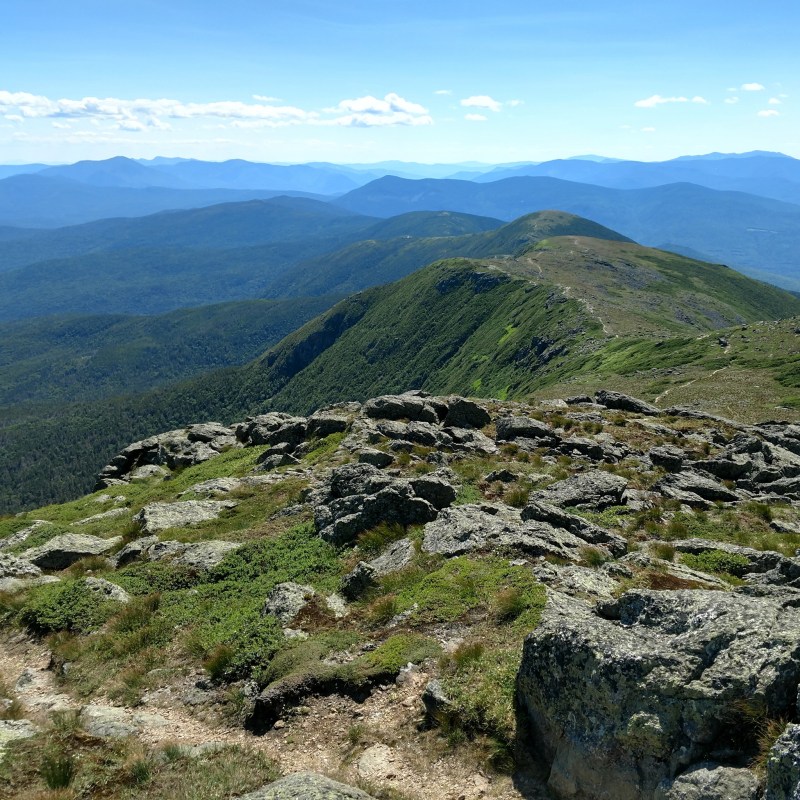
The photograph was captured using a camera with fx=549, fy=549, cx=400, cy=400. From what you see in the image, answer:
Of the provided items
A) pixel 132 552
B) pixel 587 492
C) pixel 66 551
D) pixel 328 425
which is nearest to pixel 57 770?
pixel 132 552

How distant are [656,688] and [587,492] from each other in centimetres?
1720

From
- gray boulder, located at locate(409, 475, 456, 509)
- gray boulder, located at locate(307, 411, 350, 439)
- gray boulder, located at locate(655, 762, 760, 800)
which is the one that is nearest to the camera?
gray boulder, located at locate(655, 762, 760, 800)

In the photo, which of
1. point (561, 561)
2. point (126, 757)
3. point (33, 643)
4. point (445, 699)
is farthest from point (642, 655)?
point (33, 643)

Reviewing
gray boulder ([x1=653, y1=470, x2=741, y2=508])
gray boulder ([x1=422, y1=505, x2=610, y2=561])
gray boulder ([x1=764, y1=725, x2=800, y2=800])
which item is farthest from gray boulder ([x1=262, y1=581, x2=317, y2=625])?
gray boulder ([x1=653, y1=470, x2=741, y2=508])

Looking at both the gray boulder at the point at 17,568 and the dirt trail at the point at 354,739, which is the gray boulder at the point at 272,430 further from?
the dirt trail at the point at 354,739

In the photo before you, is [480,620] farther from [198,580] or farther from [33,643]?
[33,643]

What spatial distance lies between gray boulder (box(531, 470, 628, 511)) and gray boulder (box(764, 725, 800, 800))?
1709cm

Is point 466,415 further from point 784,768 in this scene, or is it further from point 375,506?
point 784,768

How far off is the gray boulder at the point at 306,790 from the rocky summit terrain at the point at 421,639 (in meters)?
0.07

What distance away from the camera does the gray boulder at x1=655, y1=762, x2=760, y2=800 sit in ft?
27.0

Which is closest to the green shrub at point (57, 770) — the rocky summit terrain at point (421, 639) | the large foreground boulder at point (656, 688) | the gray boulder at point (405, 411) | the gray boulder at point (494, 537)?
the rocky summit terrain at point (421, 639)

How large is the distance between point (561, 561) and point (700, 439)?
97.5 feet

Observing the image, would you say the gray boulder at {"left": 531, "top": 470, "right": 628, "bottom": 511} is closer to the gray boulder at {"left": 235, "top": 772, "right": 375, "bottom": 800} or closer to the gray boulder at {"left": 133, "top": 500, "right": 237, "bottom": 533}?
the gray boulder at {"left": 235, "top": 772, "right": 375, "bottom": 800}

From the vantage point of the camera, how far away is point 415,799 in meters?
10.5
